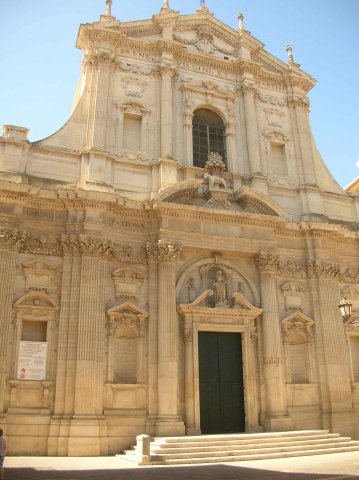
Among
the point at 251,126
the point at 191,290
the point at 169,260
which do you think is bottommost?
the point at 191,290

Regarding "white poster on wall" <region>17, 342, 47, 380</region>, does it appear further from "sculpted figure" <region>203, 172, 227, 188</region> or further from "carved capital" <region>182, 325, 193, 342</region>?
"sculpted figure" <region>203, 172, 227, 188</region>

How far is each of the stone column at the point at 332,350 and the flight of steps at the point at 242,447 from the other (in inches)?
67.1

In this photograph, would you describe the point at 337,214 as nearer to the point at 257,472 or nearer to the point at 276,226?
the point at 276,226

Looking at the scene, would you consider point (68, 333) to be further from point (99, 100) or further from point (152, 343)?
point (99, 100)

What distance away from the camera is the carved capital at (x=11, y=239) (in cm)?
1525

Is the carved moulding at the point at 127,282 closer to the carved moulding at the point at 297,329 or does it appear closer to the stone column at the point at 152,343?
the stone column at the point at 152,343

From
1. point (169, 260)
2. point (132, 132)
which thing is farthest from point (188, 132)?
point (169, 260)

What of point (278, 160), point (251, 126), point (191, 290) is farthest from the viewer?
point (278, 160)

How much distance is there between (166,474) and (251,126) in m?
14.0

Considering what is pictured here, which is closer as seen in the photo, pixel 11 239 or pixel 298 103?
pixel 11 239

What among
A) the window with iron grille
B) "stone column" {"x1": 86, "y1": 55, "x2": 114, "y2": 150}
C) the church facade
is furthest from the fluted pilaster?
the window with iron grille

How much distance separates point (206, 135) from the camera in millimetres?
20328

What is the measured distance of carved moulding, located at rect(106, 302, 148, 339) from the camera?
15.7 m

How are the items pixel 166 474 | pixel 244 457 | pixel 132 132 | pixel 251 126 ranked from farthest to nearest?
pixel 251 126 < pixel 132 132 < pixel 244 457 < pixel 166 474
